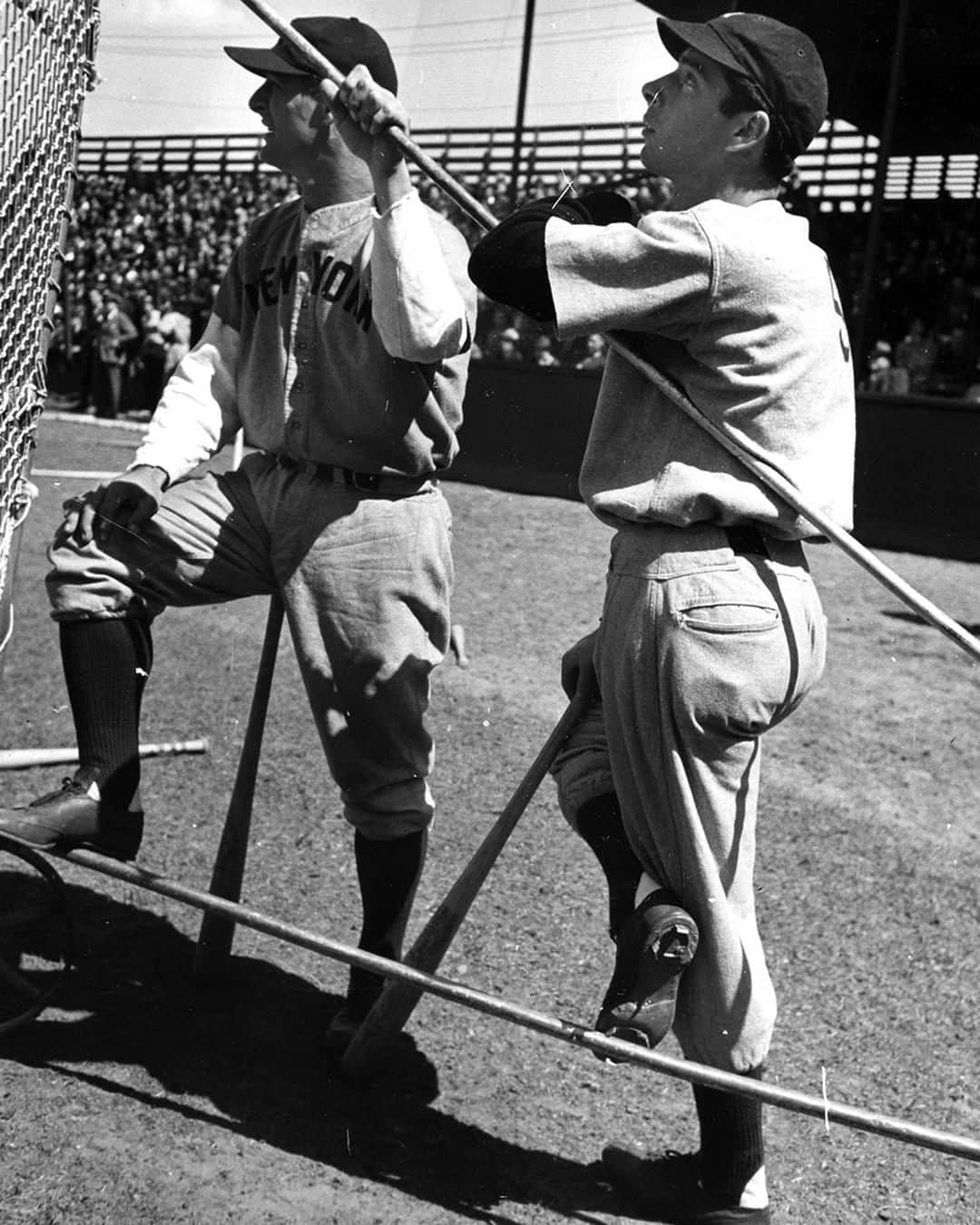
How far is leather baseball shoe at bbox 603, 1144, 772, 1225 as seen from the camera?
2668mm

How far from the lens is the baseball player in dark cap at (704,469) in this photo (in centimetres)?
239

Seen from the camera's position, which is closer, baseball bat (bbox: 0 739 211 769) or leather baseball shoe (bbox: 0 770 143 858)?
leather baseball shoe (bbox: 0 770 143 858)

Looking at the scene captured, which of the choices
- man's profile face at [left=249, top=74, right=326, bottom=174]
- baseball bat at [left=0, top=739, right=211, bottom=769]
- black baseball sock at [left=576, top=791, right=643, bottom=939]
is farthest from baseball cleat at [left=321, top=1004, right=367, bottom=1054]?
man's profile face at [left=249, top=74, right=326, bottom=174]

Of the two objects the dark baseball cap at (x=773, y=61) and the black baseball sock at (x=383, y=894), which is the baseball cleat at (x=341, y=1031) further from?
the dark baseball cap at (x=773, y=61)

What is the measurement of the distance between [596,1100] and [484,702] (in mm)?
3149

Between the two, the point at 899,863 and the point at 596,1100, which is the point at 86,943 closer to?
the point at 596,1100

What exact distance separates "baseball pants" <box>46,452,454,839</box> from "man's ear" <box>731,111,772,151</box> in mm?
1133

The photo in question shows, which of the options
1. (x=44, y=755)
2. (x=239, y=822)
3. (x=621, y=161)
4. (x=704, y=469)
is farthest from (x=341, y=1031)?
(x=621, y=161)

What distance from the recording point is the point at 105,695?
3152 millimetres

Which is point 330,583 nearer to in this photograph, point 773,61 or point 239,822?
point 239,822

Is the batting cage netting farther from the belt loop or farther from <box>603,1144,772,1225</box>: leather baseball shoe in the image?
<box>603,1144,772,1225</box>: leather baseball shoe

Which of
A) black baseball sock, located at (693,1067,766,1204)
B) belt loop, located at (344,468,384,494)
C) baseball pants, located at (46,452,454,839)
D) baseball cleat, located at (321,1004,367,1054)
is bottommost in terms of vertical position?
baseball cleat, located at (321,1004,367,1054)

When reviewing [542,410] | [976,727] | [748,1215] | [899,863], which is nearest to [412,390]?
[748,1215]

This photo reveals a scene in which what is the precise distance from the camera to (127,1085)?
9.95ft
